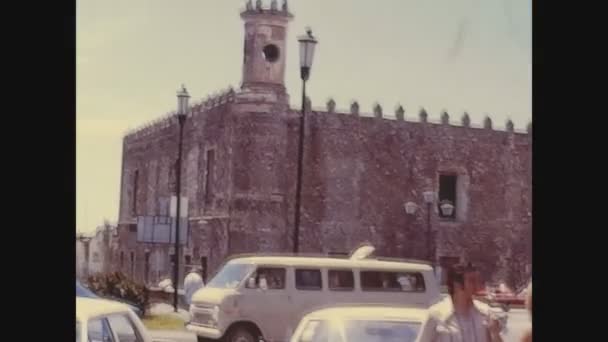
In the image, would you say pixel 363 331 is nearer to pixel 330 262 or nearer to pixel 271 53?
pixel 330 262

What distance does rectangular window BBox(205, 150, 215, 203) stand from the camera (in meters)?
4.45

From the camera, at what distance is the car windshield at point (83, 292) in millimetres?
4425

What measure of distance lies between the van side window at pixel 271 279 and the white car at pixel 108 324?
0.42 m

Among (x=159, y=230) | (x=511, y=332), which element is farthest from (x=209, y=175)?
(x=511, y=332)

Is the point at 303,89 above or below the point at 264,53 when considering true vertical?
below

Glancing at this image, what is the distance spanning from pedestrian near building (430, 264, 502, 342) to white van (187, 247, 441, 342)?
0.17 metres

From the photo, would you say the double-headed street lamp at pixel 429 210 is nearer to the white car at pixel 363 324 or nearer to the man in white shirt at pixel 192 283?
the white car at pixel 363 324

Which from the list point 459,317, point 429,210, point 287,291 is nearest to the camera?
point 459,317

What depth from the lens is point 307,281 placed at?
4395 mm

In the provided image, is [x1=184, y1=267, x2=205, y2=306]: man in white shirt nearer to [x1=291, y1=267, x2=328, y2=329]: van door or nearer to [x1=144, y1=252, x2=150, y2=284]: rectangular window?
[x1=144, y1=252, x2=150, y2=284]: rectangular window

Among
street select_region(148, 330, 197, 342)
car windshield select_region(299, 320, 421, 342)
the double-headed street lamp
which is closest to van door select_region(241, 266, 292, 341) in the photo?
car windshield select_region(299, 320, 421, 342)

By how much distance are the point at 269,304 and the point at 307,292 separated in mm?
154

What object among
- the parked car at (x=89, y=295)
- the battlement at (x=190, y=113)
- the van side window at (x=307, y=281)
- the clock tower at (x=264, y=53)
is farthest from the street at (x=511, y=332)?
the clock tower at (x=264, y=53)
